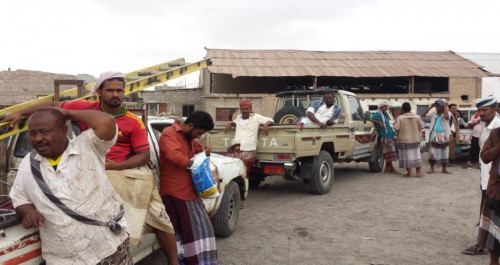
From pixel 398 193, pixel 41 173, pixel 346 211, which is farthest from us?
pixel 398 193

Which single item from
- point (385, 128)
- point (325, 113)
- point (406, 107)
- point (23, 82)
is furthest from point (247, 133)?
point (23, 82)

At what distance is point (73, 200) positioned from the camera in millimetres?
1897

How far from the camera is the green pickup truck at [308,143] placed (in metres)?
6.56

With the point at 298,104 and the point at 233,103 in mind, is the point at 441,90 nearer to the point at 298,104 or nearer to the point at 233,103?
the point at 233,103

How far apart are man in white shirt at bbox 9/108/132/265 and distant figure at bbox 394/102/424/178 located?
8.05 meters

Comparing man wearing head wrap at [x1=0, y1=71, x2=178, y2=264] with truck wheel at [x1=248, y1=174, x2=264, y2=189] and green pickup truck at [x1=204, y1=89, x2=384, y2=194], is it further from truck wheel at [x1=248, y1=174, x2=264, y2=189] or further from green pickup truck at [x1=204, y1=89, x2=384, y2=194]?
truck wheel at [x1=248, y1=174, x2=264, y2=189]

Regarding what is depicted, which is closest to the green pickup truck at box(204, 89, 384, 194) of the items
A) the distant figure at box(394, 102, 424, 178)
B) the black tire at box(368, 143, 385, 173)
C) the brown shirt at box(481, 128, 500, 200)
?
the black tire at box(368, 143, 385, 173)

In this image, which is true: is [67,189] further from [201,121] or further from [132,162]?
[201,121]

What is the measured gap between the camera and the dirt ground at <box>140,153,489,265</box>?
4.30m

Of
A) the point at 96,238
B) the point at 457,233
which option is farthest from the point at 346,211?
the point at 96,238

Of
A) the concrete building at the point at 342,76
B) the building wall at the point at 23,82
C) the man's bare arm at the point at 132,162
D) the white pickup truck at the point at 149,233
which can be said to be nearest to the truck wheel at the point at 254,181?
the white pickup truck at the point at 149,233

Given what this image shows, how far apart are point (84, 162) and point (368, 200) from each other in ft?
19.3

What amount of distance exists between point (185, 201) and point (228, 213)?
1596 mm

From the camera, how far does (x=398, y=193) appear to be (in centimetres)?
757
